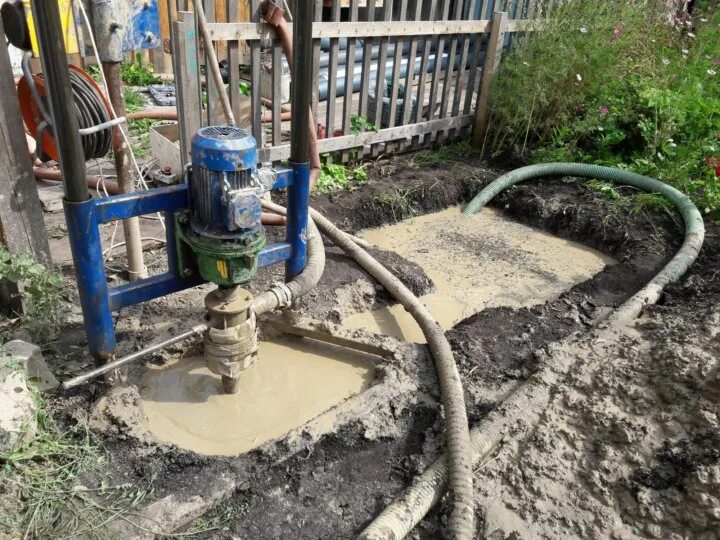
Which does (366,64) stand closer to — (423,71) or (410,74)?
(410,74)

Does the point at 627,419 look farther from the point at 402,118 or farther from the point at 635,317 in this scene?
the point at 402,118

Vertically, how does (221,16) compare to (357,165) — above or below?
above

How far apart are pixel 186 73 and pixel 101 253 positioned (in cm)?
172

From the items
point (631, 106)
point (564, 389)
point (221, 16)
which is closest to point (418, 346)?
point (564, 389)

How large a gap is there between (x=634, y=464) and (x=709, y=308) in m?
1.55

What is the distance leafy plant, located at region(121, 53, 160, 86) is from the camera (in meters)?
7.63

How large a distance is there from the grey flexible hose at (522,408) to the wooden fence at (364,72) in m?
2.18

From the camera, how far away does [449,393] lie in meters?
2.66

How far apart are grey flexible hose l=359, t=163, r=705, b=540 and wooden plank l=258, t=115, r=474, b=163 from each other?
2.06 m

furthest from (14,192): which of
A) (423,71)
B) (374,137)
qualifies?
(423,71)

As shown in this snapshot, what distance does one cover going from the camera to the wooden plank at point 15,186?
2547 millimetres

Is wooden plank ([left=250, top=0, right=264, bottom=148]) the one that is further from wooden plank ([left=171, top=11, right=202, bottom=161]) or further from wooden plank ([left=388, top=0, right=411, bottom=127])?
wooden plank ([left=388, top=0, right=411, bottom=127])

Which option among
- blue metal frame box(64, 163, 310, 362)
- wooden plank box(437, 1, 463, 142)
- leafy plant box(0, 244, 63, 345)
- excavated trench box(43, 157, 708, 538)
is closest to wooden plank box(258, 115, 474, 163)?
wooden plank box(437, 1, 463, 142)

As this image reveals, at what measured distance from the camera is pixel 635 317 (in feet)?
11.4
